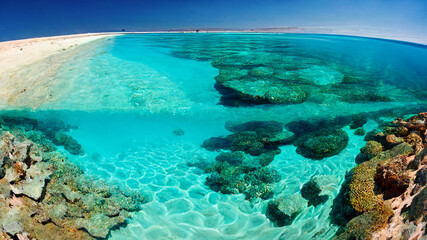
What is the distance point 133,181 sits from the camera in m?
7.46

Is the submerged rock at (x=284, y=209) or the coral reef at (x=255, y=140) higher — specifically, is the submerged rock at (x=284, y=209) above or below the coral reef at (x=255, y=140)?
below

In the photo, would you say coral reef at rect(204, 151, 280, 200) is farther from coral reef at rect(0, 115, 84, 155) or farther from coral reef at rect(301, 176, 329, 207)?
coral reef at rect(0, 115, 84, 155)

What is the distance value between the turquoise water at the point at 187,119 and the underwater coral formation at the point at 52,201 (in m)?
0.48

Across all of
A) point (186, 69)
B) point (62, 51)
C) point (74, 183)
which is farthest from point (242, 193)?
point (62, 51)

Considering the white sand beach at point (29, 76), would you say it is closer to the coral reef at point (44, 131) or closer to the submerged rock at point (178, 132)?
the coral reef at point (44, 131)

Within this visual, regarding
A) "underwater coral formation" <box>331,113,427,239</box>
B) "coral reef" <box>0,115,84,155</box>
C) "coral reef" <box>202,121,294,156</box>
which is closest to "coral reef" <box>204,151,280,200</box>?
"coral reef" <box>202,121,294,156</box>

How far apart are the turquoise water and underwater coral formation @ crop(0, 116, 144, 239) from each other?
0.48 m

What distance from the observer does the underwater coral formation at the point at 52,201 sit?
191 inches

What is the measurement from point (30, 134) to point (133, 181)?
17.0 feet

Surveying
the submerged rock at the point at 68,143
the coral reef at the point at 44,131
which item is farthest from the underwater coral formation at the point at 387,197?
the coral reef at the point at 44,131

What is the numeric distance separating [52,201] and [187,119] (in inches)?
272

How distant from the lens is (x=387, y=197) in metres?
5.58

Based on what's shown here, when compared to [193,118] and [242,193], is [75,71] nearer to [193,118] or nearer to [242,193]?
[193,118]

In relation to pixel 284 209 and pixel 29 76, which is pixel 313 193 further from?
pixel 29 76
